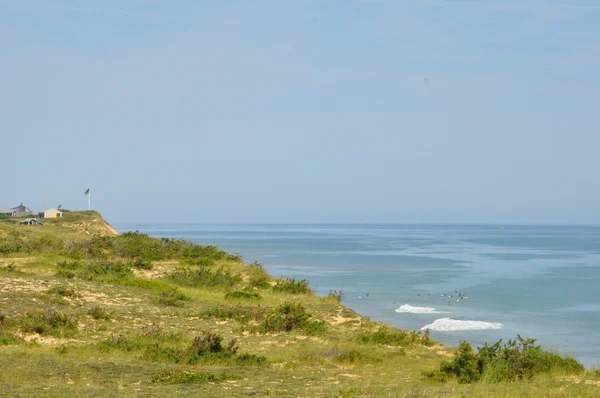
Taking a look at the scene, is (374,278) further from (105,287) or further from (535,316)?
(105,287)

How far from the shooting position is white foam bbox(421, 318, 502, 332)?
38.3 m

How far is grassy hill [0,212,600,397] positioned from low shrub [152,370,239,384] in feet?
0.09

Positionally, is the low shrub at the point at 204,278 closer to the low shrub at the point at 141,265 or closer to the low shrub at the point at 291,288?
the low shrub at the point at 141,265

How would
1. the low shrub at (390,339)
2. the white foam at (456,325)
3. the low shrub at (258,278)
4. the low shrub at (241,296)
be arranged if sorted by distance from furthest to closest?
the white foam at (456,325) < the low shrub at (258,278) < the low shrub at (241,296) < the low shrub at (390,339)

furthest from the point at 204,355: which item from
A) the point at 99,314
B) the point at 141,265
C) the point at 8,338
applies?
the point at 141,265

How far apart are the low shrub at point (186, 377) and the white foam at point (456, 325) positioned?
25.0 m

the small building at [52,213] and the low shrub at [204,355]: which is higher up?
the small building at [52,213]

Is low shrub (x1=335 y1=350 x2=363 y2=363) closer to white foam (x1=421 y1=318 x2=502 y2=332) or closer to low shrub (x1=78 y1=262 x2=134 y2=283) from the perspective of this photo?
low shrub (x1=78 y1=262 x2=134 y2=283)

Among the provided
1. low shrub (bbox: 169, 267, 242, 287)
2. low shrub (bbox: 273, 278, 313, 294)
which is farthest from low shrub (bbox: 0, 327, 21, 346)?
low shrub (bbox: 273, 278, 313, 294)

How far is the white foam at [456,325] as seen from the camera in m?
38.3

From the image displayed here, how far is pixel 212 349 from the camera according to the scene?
17.8 m

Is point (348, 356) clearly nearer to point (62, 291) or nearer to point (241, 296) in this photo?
point (62, 291)

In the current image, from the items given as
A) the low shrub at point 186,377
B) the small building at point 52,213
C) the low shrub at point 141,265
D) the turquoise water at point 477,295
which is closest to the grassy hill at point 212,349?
the low shrub at point 186,377

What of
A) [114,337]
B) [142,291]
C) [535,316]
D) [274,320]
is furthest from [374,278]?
[114,337]
